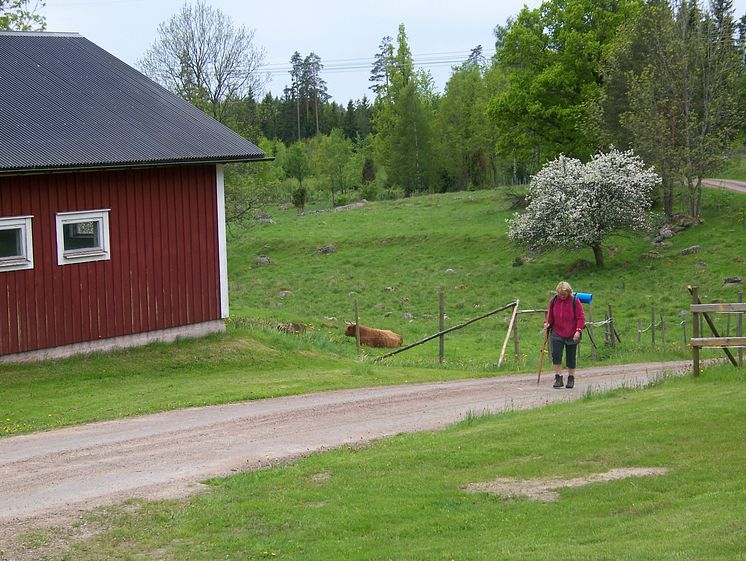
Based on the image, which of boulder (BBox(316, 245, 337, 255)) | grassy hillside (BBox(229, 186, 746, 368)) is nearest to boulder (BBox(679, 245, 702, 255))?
grassy hillside (BBox(229, 186, 746, 368))

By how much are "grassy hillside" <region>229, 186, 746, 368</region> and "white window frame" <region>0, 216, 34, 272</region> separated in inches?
386

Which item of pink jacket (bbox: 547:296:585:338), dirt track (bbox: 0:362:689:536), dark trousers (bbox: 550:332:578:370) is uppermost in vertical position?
pink jacket (bbox: 547:296:585:338)

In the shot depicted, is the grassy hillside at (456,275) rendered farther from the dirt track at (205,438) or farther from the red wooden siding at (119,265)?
the dirt track at (205,438)

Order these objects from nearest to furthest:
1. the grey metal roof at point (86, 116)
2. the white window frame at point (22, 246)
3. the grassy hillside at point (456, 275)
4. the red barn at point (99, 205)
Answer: the white window frame at point (22, 246) < the red barn at point (99, 205) < the grey metal roof at point (86, 116) < the grassy hillside at point (456, 275)

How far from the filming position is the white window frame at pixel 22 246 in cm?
1875

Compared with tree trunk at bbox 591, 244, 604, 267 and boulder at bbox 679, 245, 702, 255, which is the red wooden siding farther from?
boulder at bbox 679, 245, 702, 255

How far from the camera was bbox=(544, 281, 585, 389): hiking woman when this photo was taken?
18203 millimetres

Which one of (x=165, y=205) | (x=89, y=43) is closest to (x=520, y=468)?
(x=165, y=205)

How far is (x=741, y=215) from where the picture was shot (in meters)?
45.3

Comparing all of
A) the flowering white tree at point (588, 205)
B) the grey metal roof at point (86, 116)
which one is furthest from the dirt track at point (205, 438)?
the flowering white tree at point (588, 205)

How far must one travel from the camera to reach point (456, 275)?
144 ft

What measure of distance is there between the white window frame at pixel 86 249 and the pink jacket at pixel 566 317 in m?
9.08

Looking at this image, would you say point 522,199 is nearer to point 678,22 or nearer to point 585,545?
point 678,22

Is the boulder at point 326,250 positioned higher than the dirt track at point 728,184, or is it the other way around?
the dirt track at point 728,184
